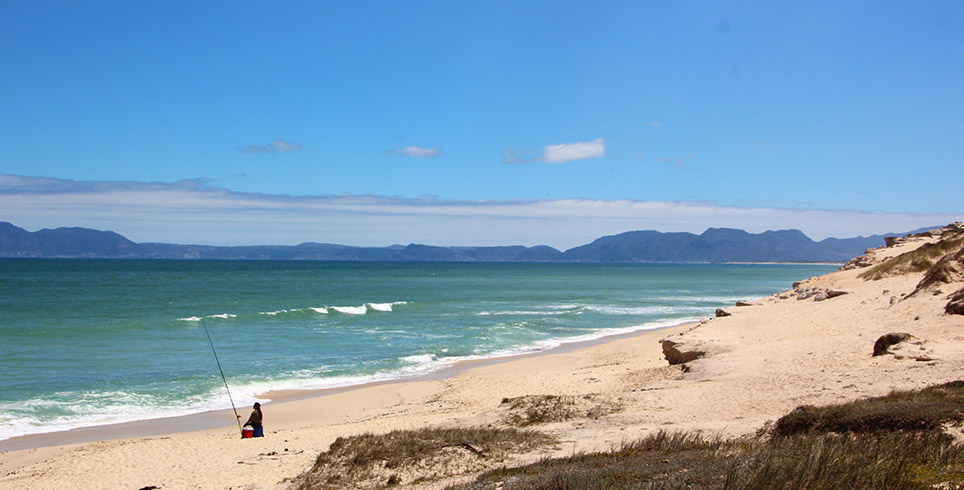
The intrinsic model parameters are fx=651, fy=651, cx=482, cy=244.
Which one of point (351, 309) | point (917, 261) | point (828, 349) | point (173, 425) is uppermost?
point (917, 261)

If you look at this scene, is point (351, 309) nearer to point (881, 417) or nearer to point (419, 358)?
point (419, 358)

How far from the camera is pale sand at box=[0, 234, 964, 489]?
9828 millimetres

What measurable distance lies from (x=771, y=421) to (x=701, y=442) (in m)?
1.53

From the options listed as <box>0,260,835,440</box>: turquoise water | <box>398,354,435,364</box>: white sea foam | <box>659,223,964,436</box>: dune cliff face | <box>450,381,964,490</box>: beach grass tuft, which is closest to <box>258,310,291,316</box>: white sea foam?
<box>0,260,835,440</box>: turquoise water

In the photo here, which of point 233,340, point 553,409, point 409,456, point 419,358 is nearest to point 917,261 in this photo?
point 419,358

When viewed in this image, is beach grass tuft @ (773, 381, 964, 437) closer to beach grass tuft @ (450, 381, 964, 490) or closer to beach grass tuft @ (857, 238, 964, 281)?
beach grass tuft @ (450, 381, 964, 490)

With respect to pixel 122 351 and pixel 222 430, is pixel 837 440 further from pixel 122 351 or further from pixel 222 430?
pixel 122 351

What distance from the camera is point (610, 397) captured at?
40.3 feet

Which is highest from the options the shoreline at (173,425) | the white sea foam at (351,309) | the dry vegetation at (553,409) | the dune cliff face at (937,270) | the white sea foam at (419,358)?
the dune cliff face at (937,270)

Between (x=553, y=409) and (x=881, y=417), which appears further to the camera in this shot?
(x=553, y=409)

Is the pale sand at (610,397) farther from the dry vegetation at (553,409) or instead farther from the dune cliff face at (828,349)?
the dry vegetation at (553,409)

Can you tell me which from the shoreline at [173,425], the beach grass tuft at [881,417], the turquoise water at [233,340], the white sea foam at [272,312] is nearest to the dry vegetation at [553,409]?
the beach grass tuft at [881,417]

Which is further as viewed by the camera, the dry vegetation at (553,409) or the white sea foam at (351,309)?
the white sea foam at (351,309)

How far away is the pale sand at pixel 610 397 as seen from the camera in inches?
387
